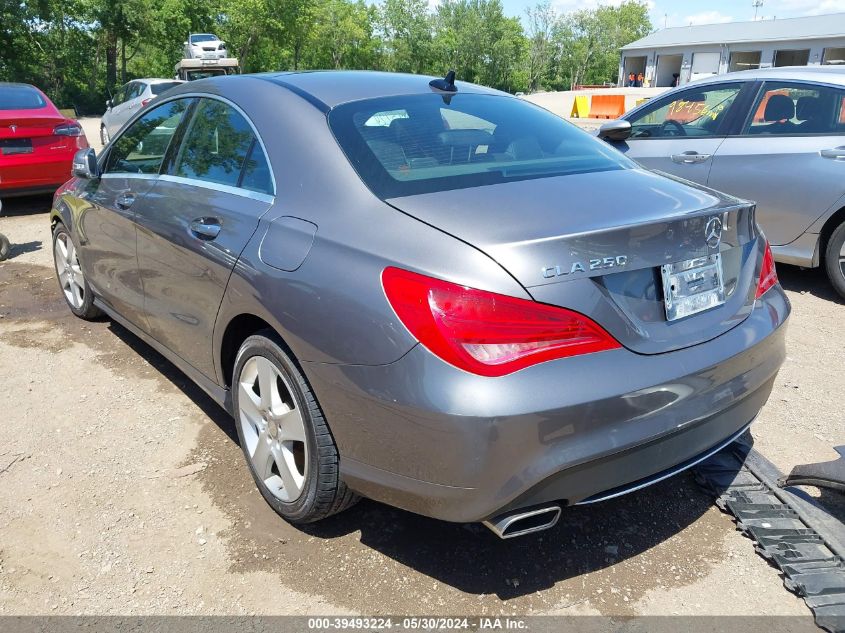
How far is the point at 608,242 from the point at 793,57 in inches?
2476

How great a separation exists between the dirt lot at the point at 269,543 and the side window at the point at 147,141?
1.28 metres

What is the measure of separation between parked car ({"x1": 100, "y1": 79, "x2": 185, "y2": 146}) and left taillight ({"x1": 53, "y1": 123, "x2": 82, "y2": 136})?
250 inches

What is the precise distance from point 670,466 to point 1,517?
258 centimetres

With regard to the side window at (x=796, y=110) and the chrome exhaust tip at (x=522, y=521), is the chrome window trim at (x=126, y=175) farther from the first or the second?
the side window at (x=796, y=110)

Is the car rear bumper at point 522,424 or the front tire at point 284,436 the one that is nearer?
the car rear bumper at point 522,424

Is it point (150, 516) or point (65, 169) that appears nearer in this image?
point (150, 516)

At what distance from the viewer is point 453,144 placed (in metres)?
2.87

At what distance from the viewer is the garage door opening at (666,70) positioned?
6519cm

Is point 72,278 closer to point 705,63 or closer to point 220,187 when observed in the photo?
point 220,187

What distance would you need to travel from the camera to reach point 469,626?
236 cm

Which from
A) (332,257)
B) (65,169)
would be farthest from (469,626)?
(65,169)

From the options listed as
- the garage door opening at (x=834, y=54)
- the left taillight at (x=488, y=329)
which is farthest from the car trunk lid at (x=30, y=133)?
the garage door opening at (x=834, y=54)

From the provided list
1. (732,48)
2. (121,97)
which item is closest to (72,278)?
(121,97)

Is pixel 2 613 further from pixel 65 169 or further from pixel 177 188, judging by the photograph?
pixel 65 169
